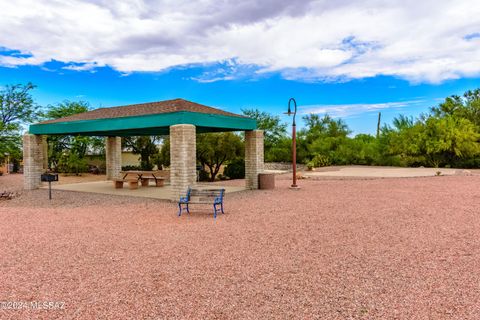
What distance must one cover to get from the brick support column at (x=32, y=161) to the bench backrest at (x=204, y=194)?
403 inches

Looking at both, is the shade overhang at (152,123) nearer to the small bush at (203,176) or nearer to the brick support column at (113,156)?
the brick support column at (113,156)

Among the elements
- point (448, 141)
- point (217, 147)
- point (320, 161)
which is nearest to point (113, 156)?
point (217, 147)

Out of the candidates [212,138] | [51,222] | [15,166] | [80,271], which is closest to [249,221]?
[80,271]

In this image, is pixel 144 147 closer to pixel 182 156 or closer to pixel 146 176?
pixel 146 176

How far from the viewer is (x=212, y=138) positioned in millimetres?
21562

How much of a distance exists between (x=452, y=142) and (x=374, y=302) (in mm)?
25464

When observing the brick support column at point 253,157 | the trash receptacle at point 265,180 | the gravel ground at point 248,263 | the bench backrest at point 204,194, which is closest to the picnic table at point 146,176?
the brick support column at point 253,157

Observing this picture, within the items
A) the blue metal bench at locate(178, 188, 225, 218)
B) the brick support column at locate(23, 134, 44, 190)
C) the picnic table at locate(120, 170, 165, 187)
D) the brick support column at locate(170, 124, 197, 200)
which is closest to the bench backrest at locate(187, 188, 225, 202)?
the blue metal bench at locate(178, 188, 225, 218)

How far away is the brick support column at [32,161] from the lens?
1603 centimetres

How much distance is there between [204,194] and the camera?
30.6 ft

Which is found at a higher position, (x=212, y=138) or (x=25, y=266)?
(x=212, y=138)

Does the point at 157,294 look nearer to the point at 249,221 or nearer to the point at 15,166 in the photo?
the point at 249,221

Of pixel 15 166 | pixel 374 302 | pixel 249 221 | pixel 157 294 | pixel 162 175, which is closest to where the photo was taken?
pixel 374 302

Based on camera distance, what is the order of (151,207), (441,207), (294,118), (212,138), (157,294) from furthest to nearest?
(212,138) → (294,118) → (151,207) → (441,207) → (157,294)
